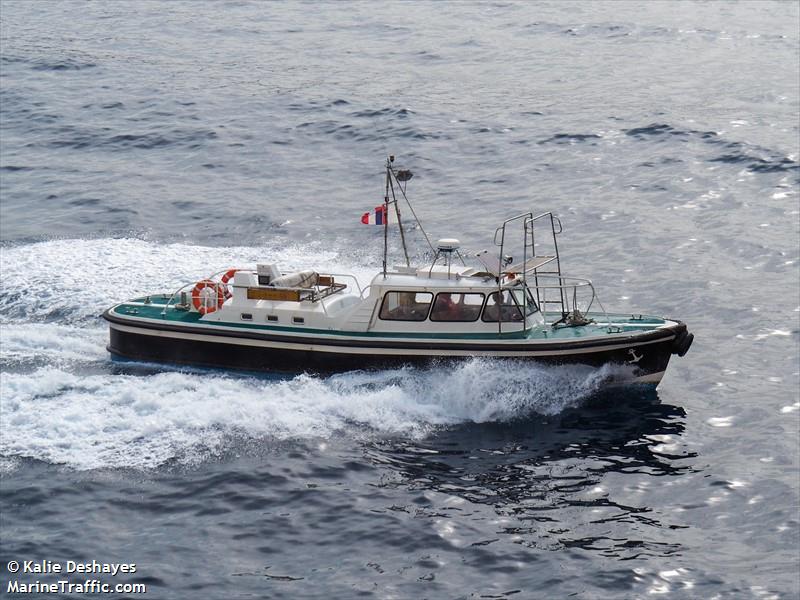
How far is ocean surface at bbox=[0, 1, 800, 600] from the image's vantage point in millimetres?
19109

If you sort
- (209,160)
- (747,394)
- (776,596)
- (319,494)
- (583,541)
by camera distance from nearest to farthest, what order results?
(776,596)
(583,541)
(319,494)
(747,394)
(209,160)

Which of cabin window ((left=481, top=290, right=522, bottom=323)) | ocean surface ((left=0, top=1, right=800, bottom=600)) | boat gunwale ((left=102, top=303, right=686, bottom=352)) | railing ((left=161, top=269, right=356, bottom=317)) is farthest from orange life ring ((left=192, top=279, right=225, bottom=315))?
cabin window ((left=481, top=290, right=522, bottom=323))

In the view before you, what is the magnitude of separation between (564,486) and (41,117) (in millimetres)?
36188

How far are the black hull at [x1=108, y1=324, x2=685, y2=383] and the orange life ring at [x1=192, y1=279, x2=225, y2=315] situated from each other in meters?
0.86

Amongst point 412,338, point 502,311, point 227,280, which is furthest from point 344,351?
point 227,280

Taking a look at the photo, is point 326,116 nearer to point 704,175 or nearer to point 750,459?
point 704,175

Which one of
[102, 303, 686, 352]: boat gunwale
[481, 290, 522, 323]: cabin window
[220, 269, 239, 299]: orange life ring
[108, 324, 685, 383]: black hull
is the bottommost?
[108, 324, 685, 383]: black hull

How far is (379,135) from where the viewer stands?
44.3 m

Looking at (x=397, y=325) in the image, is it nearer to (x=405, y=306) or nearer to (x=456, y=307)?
(x=405, y=306)

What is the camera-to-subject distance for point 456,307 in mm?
24531

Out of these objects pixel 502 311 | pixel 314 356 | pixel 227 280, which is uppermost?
pixel 227 280

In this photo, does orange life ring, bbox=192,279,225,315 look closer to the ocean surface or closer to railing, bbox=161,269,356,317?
railing, bbox=161,269,356,317

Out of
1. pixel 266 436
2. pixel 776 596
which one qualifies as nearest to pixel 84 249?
pixel 266 436

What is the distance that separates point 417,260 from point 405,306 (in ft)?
25.3
